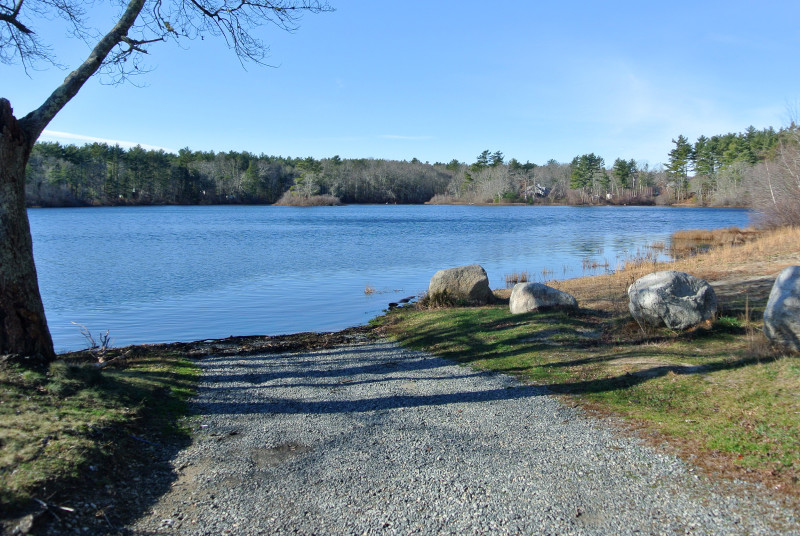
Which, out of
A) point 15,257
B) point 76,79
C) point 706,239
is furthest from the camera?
point 706,239

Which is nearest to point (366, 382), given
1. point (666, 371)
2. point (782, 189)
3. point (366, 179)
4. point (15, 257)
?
point (666, 371)

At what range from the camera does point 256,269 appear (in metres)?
28.6

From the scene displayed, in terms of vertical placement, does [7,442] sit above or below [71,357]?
above

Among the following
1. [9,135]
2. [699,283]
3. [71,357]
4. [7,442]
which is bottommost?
[71,357]

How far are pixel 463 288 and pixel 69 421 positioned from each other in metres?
11.8

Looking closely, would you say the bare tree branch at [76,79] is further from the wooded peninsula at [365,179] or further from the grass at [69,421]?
the wooded peninsula at [365,179]

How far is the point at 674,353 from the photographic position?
916 cm

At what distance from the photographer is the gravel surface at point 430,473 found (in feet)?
14.4

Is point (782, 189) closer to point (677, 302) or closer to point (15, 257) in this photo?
point (677, 302)

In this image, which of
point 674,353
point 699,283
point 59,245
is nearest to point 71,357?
point 674,353

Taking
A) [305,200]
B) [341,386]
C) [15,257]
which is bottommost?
[341,386]

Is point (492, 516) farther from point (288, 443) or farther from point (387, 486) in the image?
point (288, 443)

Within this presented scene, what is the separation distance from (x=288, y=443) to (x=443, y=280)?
35.2 ft

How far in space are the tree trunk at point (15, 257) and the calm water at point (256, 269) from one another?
804 centimetres
